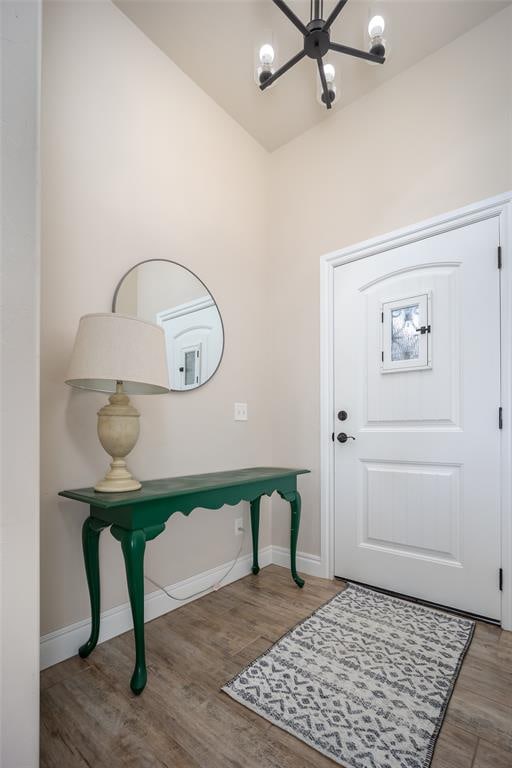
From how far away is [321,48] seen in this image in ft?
5.54

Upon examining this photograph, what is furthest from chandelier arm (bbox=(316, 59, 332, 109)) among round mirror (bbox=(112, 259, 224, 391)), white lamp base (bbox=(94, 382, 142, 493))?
white lamp base (bbox=(94, 382, 142, 493))

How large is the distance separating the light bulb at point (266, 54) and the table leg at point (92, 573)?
2.23m

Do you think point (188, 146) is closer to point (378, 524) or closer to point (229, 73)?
point (229, 73)

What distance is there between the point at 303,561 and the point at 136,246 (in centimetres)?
211

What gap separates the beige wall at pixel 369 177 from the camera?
1949 millimetres

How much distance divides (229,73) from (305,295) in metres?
1.36

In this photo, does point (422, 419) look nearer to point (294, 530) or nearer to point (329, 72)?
point (294, 530)

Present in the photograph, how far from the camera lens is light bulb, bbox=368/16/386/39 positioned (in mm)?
1715

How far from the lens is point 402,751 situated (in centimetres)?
111

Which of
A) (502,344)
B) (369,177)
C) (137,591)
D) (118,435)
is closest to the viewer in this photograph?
(137,591)

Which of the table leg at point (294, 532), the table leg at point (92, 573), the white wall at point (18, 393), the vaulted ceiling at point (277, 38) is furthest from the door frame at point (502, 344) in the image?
the white wall at point (18, 393)

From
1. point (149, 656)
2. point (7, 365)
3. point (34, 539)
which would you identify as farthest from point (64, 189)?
point (149, 656)

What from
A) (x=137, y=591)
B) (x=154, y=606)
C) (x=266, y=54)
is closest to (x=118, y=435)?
(x=137, y=591)

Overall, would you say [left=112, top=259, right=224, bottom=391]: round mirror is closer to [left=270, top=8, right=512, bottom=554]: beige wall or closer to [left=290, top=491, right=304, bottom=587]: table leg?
[left=270, top=8, right=512, bottom=554]: beige wall
